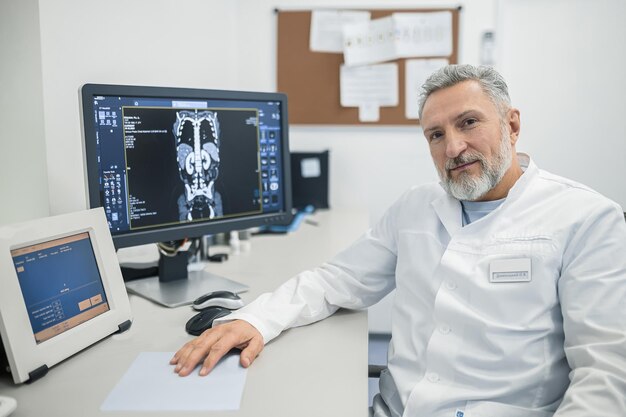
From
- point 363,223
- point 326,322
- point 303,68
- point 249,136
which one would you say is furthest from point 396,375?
point 303,68

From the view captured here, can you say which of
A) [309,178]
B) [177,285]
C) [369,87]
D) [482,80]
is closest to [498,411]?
[482,80]

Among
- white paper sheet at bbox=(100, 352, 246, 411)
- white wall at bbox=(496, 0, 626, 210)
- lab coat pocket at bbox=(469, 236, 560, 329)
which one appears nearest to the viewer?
white paper sheet at bbox=(100, 352, 246, 411)

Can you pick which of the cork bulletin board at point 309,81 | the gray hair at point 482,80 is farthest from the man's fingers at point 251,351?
the cork bulletin board at point 309,81

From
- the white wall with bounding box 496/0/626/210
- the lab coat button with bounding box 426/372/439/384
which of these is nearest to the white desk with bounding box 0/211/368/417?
the lab coat button with bounding box 426/372/439/384

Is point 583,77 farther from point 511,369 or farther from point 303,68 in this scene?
point 511,369

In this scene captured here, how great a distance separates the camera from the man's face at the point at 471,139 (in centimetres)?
124

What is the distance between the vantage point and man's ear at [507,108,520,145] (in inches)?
50.7

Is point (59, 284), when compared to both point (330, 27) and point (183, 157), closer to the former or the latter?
point (183, 157)

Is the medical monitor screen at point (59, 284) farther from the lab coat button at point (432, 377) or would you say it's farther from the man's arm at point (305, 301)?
the lab coat button at point (432, 377)

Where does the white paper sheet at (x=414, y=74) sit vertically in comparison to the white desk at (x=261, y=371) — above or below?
above

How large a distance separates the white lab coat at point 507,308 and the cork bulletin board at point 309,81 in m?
1.74

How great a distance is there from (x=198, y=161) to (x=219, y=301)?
1.23ft

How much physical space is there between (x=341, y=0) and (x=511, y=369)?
235cm

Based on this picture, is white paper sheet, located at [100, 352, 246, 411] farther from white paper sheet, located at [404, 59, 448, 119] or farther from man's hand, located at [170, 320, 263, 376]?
white paper sheet, located at [404, 59, 448, 119]
